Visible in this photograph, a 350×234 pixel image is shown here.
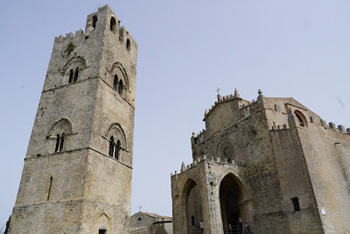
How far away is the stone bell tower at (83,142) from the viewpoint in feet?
45.7

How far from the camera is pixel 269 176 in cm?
1928

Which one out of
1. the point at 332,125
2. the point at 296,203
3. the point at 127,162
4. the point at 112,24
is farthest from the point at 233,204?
the point at 112,24

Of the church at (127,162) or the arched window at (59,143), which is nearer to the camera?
the church at (127,162)

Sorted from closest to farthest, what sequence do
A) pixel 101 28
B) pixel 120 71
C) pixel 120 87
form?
pixel 101 28
pixel 120 87
pixel 120 71

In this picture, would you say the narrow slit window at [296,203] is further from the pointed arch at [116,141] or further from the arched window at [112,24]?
the arched window at [112,24]

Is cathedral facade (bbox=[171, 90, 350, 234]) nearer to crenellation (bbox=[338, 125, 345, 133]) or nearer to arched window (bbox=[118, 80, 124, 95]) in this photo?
crenellation (bbox=[338, 125, 345, 133])

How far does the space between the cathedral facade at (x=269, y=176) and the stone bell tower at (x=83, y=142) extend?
5.18m

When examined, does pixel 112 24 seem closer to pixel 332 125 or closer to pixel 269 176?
pixel 269 176

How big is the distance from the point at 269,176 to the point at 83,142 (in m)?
13.0

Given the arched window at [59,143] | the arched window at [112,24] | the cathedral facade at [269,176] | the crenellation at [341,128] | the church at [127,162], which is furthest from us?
the crenellation at [341,128]

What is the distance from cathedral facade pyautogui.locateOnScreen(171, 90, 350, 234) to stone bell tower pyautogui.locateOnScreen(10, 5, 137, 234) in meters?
5.18

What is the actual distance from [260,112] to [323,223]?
878cm

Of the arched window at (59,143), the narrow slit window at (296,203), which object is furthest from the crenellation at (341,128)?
the arched window at (59,143)

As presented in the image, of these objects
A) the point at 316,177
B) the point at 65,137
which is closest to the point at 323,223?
the point at 316,177
